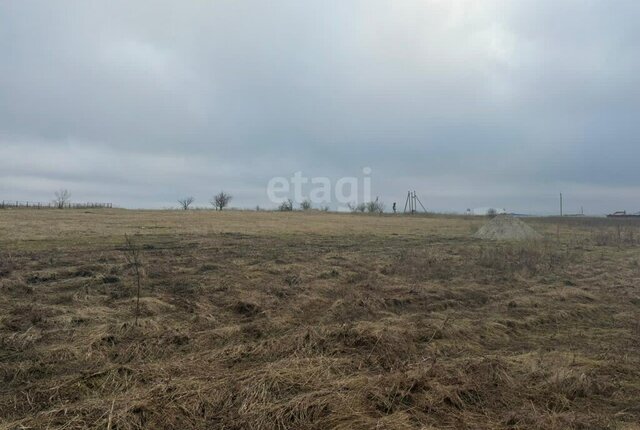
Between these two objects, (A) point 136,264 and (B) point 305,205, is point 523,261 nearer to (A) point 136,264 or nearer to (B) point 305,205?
(A) point 136,264

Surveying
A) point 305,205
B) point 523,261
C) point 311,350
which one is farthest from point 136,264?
point 305,205

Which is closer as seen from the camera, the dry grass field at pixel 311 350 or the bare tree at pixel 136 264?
the dry grass field at pixel 311 350

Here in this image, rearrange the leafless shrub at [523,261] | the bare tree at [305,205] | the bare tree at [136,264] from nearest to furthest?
the bare tree at [136,264], the leafless shrub at [523,261], the bare tree at [305,205]

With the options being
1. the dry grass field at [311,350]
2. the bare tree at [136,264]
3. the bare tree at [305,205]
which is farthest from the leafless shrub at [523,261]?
the bare tree at [305,205]

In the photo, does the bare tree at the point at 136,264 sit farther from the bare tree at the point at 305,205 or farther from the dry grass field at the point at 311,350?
the bare tree at the point at 305,205

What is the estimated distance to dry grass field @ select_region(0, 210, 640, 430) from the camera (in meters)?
3.86

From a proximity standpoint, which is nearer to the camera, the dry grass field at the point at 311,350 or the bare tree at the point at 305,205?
the dry grass field at the point at 311,350

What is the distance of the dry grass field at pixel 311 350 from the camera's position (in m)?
3.86

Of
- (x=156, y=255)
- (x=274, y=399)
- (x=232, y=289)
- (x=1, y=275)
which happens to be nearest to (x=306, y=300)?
(x=232, y=289)

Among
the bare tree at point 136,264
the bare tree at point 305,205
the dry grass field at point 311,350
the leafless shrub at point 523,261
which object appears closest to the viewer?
the dry grass field at point 311,350

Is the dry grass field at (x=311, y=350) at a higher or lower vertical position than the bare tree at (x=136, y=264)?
lower

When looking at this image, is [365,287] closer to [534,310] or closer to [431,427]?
[534,310]

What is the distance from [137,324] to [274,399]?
3359mm

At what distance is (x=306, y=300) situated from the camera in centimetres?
867
